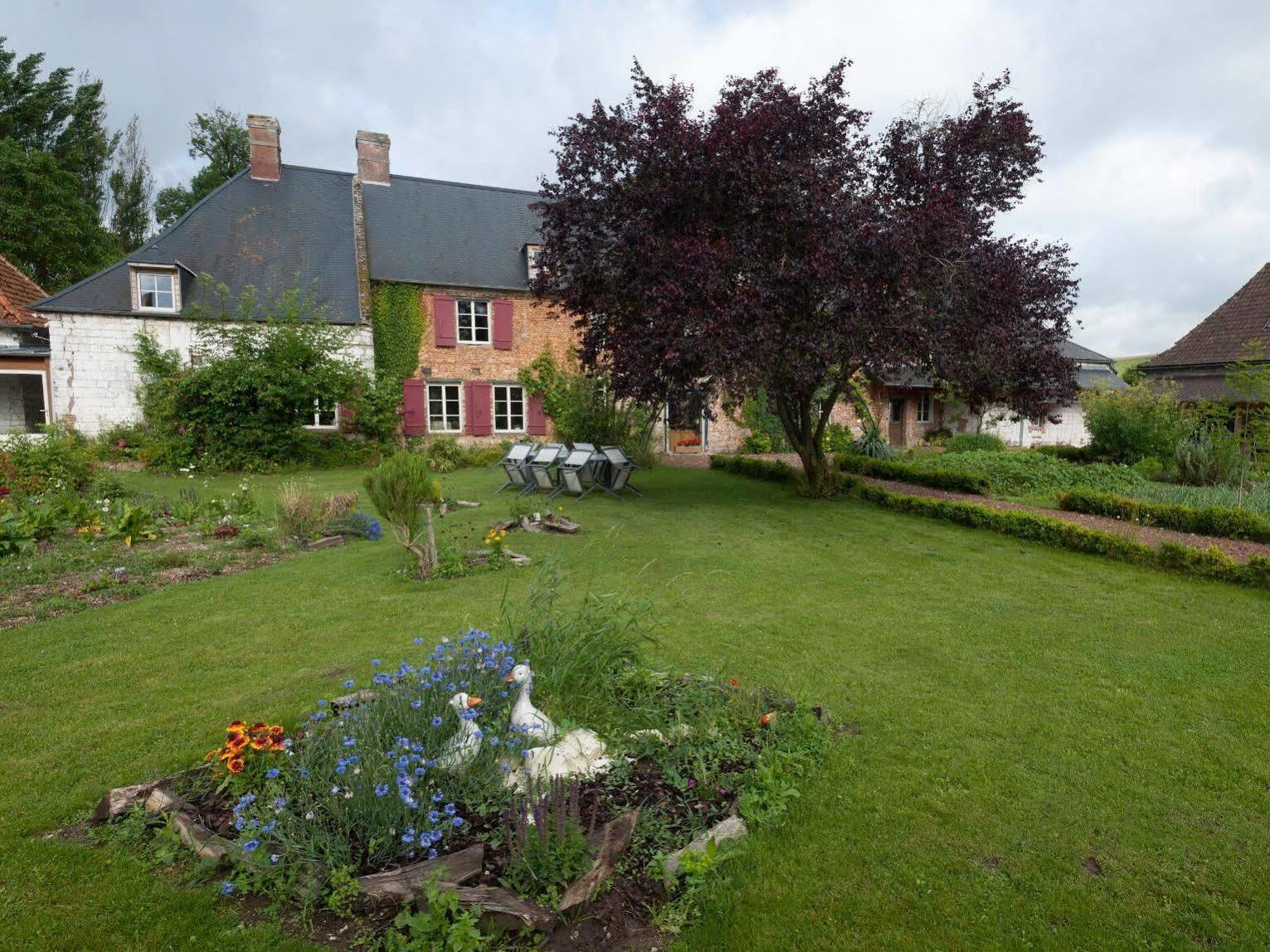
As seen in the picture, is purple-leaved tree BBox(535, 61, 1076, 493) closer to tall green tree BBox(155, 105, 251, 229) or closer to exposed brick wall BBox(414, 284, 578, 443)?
exposed brick wall BBox(414, 284, 578, 443)

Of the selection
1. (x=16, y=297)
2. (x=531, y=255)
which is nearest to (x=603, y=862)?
(x=531, y=255)

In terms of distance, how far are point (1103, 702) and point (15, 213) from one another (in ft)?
97.0

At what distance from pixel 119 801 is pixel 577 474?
326 inches

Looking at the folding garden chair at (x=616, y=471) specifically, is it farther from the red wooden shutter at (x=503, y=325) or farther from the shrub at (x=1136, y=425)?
the shrub at (x=1136, y=425)

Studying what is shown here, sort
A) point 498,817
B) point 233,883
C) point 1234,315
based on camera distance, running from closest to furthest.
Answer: point 233,883, point 498,817, point 1234,315

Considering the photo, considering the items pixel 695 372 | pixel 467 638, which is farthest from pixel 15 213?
pixel 467 638

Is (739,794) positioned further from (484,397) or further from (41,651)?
(484,397)

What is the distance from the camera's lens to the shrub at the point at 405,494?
6.30 metres

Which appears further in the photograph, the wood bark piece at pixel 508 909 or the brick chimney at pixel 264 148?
the brick chimney at pixel 264 148

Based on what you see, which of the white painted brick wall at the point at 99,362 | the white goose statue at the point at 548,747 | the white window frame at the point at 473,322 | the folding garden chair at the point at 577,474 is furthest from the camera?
the white window frame at the point at 473,322

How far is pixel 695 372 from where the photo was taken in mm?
9430

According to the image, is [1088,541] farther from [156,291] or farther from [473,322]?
[156,291]

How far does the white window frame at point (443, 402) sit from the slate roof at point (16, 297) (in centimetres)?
900

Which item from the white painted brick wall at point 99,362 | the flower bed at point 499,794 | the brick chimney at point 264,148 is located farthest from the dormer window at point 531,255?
the flower bed at point 499,794
